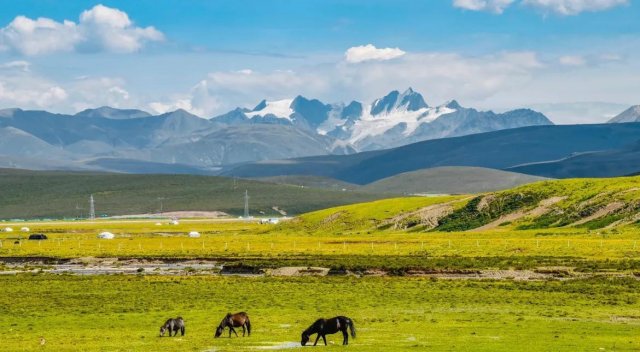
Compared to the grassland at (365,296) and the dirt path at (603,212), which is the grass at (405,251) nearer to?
the grassland at (365,296)

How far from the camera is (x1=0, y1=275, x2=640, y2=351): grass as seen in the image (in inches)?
1858

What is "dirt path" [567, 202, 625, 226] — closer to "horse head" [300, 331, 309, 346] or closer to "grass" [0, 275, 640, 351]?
"grass" [0, 275, 640, 351]

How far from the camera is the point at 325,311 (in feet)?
200

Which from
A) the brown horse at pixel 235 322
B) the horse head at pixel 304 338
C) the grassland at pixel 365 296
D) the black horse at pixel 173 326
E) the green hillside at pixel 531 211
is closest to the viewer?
the horse head at pixel 304 338

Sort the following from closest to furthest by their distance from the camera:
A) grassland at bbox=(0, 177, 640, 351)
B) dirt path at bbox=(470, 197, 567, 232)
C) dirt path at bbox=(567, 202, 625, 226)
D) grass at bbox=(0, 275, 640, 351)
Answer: grass at bbox=(0, 275, 640, 351), grassland at bbox=(0, 177, 640, 351), dirt path at bbox=(567, 202, 625, 226), dirt path at bbox=(470, 197, 567, 232)

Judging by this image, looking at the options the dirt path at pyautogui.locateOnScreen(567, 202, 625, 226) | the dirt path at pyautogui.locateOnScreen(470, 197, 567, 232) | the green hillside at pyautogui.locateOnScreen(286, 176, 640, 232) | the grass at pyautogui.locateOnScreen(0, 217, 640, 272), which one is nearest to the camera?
the grass at pyautogui.locateOnScreen(0, 217, 640, 272)

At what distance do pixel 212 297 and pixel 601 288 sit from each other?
2887cm

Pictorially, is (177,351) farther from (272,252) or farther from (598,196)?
(598,196)

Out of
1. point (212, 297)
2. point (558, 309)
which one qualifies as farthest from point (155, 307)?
point (558, 309)

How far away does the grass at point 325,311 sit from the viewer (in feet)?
155

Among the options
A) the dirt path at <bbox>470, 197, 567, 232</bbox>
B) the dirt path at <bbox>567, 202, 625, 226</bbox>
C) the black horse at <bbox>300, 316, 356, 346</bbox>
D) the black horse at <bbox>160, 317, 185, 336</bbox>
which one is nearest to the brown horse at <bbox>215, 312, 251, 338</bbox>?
the black horse at <bbox>160, 317, 185, 336</bbox>

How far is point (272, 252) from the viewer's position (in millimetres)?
124062

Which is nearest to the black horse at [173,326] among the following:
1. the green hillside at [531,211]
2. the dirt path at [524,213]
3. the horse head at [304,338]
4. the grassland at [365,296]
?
the grassland at [365,296]

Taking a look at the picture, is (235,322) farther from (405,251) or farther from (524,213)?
(524,213)
